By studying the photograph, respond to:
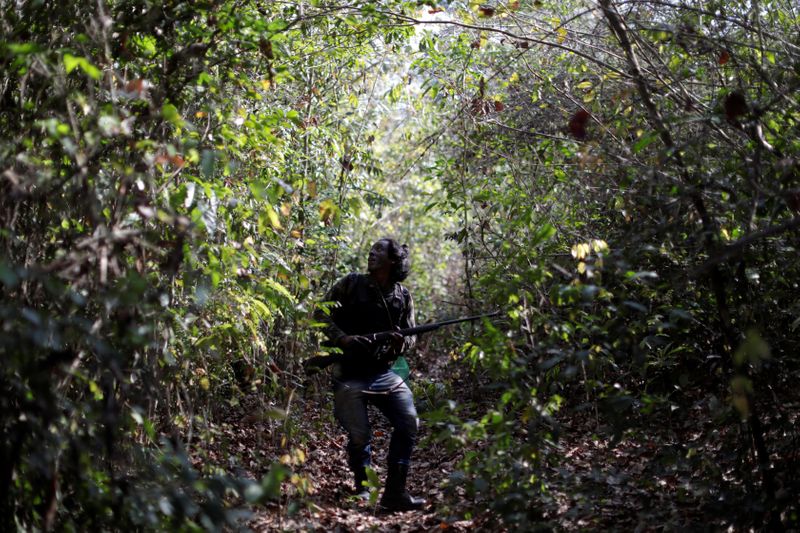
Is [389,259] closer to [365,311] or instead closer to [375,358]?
[365,311]

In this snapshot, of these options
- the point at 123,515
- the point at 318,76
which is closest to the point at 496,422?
the point at 123,515

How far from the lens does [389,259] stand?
18.5ft

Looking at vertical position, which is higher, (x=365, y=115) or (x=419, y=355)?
(x=365, y=115)

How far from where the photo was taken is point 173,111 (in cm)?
322

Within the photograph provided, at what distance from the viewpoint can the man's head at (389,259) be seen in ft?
18.4

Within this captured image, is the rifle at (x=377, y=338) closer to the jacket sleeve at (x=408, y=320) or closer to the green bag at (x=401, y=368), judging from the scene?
the jacket sleeve at (x=408, y=320)

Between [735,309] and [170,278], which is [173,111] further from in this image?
[735,309]

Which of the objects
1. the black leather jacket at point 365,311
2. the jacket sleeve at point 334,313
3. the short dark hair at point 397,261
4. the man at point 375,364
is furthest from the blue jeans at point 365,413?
the short dark hair at point 397,261

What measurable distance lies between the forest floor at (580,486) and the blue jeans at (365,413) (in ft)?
0.68

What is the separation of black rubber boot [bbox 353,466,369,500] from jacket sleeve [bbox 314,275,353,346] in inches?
38.2

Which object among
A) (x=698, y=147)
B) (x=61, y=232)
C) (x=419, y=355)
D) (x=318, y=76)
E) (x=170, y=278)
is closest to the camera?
(x=61, y=232)

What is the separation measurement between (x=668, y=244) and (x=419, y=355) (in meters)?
6.53

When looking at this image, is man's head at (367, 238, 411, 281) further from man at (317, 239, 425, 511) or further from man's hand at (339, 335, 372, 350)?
man's hand at (339, 335, 372, 350)

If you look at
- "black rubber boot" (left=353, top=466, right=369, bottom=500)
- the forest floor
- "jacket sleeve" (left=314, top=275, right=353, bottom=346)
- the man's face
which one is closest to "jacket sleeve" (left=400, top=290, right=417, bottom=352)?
the man's face
